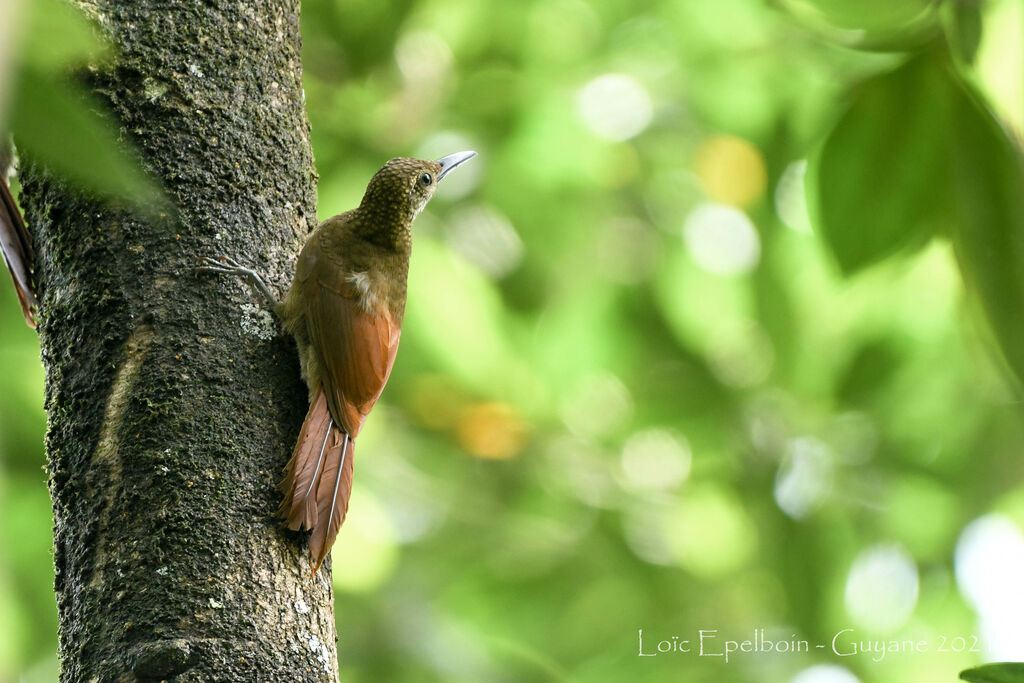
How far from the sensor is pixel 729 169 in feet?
12.8

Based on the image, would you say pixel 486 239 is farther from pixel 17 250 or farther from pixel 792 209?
pixel 17 250

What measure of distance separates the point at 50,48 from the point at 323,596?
1231 mm

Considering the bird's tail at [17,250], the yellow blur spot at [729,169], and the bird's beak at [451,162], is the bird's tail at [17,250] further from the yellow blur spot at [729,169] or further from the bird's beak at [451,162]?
the yellow blur spot at [729,169]

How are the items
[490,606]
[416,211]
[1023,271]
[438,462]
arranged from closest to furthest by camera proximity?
1. [1023,271]
2. [416,211]
3. [490,606]
4. [438,462]

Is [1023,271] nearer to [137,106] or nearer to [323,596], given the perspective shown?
[323,596]

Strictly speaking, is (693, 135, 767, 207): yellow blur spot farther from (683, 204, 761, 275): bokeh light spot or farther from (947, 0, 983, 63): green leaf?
(947, 0, 983, 63): green leaf

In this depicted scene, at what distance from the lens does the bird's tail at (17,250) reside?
67.5 inches

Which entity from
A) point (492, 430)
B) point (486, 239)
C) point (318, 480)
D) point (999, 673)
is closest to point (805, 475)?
point (492, 430)

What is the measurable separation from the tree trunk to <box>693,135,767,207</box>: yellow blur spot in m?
2.33

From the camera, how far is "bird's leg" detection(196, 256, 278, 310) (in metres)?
1.67

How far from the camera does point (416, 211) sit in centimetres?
285

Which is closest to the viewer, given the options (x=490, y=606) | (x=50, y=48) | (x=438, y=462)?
(x=50, y=48)

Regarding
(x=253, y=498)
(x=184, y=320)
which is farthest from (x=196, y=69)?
(x=253, y=498)

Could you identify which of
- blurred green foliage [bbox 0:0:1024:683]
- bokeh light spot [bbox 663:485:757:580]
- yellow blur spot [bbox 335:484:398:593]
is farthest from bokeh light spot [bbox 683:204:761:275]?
yellow blur spot [bbox 335:484:398:593]
